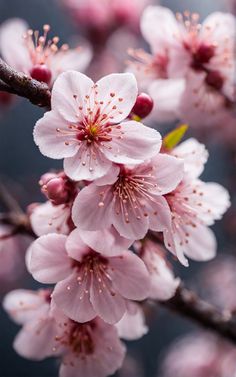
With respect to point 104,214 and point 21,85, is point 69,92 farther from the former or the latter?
point 104,214

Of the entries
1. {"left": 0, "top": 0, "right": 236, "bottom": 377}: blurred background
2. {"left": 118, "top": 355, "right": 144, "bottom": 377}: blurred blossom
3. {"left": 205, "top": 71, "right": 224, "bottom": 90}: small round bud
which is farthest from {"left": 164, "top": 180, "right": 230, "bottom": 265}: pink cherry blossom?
{"left": 118, "top": 355, "right": 144, "bottom": 377}: blurred blossom

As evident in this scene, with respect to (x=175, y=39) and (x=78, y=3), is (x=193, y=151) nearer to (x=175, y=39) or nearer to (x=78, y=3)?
(x=175, y=39)

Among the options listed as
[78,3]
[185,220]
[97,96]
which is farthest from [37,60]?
[78,3]

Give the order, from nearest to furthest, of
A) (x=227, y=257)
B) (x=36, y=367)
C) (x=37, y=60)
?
1. (x=37, y=60)
2. (x=227, y=257)
3. (x=36, y=367)

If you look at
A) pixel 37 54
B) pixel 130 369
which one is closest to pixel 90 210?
pixel 37 54

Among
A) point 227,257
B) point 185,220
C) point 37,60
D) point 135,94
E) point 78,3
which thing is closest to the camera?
point 135,94

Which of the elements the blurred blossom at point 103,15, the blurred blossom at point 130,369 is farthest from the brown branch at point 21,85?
the blurred blossom at point 130,369
